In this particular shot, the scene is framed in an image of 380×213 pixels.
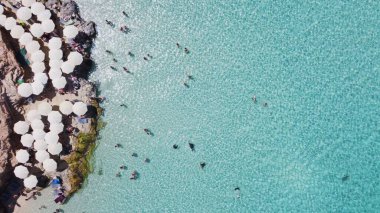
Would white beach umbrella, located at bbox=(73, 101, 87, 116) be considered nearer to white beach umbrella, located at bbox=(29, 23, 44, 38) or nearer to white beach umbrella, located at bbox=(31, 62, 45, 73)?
white beach umbrella, located at bbox=(31, 62, 45, 73)

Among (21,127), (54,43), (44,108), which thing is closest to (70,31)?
(54,43)

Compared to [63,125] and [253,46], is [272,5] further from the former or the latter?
[63,125]

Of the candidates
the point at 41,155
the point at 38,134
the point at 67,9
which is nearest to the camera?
the point at 38,134

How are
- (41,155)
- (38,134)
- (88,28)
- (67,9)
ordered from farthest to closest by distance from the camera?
(88,28) → (67,9) → (41,155) → (38,134)

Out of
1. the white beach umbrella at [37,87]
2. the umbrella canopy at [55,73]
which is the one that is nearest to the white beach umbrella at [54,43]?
the umbrella canopy at [55,73]

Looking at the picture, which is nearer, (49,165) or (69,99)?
(49,165)

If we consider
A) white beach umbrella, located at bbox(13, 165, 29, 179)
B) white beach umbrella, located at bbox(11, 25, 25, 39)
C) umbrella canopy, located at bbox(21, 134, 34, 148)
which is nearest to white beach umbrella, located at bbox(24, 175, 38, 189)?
white beach umbrella, located at bbox(13, 165, 29, 179)

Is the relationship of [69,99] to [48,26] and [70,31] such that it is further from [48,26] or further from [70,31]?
[48,26]
